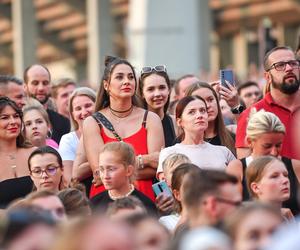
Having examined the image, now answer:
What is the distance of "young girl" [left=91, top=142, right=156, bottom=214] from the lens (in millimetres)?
10477

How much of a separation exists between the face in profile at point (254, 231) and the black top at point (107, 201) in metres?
3.82

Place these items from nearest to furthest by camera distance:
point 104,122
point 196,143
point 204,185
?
point 204,185 < point 196,143 < point 104,122

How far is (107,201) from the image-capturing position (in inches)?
412

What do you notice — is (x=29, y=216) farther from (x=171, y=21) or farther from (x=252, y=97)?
(x=171, y=21)

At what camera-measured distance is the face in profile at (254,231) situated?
6.31 m

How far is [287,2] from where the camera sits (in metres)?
53.8

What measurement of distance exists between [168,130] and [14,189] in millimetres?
1904

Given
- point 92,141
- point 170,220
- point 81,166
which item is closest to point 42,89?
point 81,166

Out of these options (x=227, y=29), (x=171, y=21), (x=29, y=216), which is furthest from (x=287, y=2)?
(x=29, y=216)

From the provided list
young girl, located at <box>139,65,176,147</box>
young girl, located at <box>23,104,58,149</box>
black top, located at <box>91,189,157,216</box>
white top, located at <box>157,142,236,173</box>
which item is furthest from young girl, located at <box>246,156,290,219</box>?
young girl, located at <box>23,104,58,149</box>

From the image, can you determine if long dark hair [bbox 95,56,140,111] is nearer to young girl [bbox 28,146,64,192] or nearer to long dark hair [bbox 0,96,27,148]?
long dark hair [bbox 0,96,27,148]

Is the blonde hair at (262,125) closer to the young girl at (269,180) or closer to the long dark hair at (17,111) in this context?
the young girl at (269,180)

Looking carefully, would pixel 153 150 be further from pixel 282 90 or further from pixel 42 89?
pixel 42 89

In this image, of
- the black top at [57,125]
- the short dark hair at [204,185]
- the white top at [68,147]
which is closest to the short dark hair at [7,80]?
the black top at [57,125]
